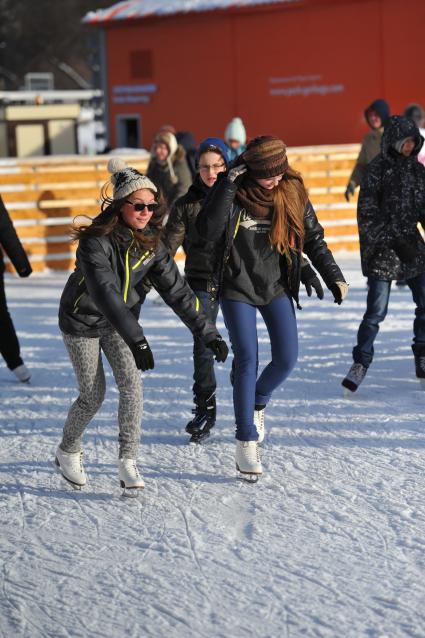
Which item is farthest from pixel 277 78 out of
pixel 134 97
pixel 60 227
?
pixel 60 227

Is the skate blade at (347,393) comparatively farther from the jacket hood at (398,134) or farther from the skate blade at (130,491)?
the skate blade at (130,491)

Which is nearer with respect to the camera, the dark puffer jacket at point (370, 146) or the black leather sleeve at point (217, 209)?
the black leather sleeve at point (217, 209)

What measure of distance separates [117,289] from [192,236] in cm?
136

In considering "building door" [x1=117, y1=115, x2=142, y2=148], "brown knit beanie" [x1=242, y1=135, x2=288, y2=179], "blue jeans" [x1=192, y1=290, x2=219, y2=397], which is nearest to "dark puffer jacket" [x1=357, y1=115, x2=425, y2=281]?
"blue jeans" [x1=192, y1=290, x2=219, y2=397]

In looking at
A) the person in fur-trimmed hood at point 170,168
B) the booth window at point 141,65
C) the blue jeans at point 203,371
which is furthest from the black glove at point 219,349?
the booth window at point 141,65

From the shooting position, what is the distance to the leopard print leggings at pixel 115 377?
16.1ft

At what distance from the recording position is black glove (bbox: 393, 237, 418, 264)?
6523 mm

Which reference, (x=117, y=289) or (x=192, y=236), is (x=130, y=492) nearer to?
(x=117, y=289)

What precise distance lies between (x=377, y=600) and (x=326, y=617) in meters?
0.22

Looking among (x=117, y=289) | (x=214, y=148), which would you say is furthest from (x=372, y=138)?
(x=117, y=289)

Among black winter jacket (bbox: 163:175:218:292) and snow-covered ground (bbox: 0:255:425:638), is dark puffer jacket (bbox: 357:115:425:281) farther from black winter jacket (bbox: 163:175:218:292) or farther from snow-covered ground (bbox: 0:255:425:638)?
black winter jacket (bbox: 163:175:218:292)

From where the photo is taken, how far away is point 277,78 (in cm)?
1969

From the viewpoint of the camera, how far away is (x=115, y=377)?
4.93 meters

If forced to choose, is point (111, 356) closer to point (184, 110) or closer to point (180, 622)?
point (180, 622)
